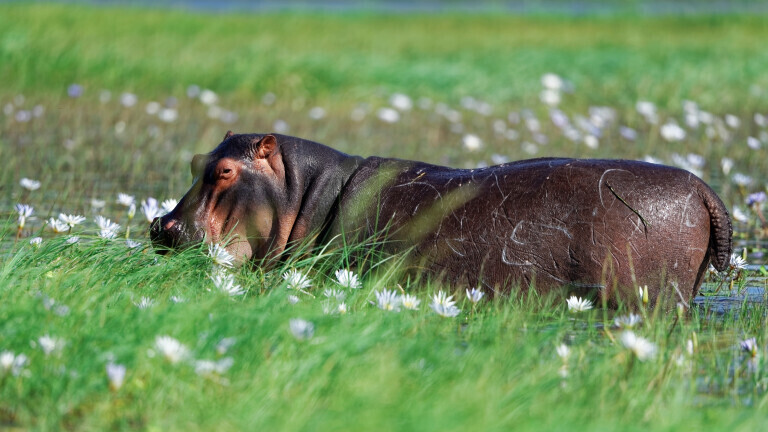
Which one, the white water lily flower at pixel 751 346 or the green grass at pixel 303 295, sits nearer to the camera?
the green grass at pixel 303 295

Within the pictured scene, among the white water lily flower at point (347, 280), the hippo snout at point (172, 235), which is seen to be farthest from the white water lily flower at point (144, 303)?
the hippo snout at point (172, 235)

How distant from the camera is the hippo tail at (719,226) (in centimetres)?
452

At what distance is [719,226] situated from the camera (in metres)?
4.52

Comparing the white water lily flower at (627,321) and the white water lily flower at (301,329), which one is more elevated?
the white water lily flower at (301,329)

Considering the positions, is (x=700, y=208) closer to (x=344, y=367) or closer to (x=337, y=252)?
(x=337, y=252)

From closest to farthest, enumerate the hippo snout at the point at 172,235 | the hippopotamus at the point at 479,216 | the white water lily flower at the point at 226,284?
the white water lily flower at the point at 226,284 < the hippopotamus at the point at 479,216 < the hippo snout at the point at 172,235

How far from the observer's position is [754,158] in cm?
959

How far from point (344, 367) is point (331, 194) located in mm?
2091

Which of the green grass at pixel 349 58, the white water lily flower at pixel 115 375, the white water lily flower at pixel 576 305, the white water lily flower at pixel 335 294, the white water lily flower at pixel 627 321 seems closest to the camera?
the white water lily flower at pixel 115 375

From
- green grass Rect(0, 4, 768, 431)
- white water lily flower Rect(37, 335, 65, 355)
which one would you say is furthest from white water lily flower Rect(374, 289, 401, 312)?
white water lily flower Rect(37, 335, 65, 355)

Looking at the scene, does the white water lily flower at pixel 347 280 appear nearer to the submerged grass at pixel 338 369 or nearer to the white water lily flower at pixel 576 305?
the submerged grass at pixel 338 369

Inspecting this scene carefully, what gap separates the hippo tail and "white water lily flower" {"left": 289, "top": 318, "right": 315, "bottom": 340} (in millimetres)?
2008

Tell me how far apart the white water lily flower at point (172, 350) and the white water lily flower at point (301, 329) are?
35 centimetres

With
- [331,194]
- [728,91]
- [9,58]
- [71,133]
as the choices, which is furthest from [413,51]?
[331,194]
